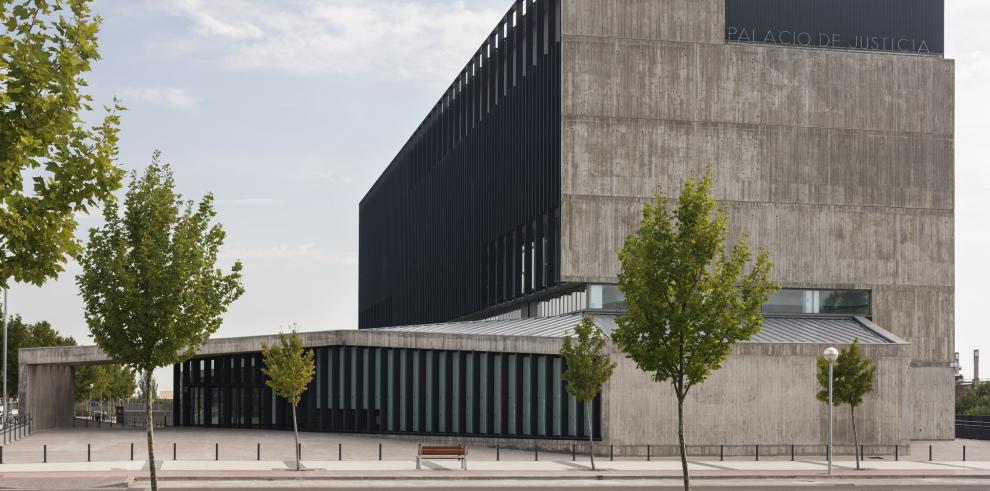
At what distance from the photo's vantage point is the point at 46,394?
67312 mm

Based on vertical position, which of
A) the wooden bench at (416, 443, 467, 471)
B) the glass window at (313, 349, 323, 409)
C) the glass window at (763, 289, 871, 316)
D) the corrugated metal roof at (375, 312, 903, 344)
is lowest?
the wooden bench at (416, 443, 467, 471)

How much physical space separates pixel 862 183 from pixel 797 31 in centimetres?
886

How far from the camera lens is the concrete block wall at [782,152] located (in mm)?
61438

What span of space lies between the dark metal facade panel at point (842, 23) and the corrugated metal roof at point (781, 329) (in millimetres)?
14947

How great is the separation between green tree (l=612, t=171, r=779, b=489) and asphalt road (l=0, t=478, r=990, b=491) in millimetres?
9128

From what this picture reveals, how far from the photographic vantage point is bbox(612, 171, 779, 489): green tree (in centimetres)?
2845

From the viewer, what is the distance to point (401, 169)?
112 m

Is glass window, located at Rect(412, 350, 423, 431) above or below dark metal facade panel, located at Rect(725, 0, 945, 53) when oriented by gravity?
below

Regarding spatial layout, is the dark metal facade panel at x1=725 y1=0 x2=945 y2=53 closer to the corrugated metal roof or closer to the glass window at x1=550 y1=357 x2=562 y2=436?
the corrugated metal roof

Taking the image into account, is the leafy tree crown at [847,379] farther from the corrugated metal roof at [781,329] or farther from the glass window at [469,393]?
the glass window at [469,393]

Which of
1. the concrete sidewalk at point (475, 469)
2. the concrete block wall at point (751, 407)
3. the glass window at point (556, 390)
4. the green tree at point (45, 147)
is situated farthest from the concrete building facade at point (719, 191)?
the green tree at point (45, 147)

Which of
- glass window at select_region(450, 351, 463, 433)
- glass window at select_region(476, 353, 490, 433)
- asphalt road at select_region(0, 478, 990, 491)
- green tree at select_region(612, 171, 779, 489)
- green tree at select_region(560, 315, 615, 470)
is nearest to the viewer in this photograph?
green tree at select_region(612, 171, 779, 489)

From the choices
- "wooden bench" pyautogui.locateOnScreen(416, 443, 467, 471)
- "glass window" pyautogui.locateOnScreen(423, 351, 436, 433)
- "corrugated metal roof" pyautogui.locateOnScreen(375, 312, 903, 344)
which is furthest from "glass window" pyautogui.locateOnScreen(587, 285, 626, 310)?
"wooden bench" pyautogui.locateOnScreen(416, 443, 467, 471)

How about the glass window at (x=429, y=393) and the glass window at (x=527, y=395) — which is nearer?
the glass window at (x=527, y=395)
